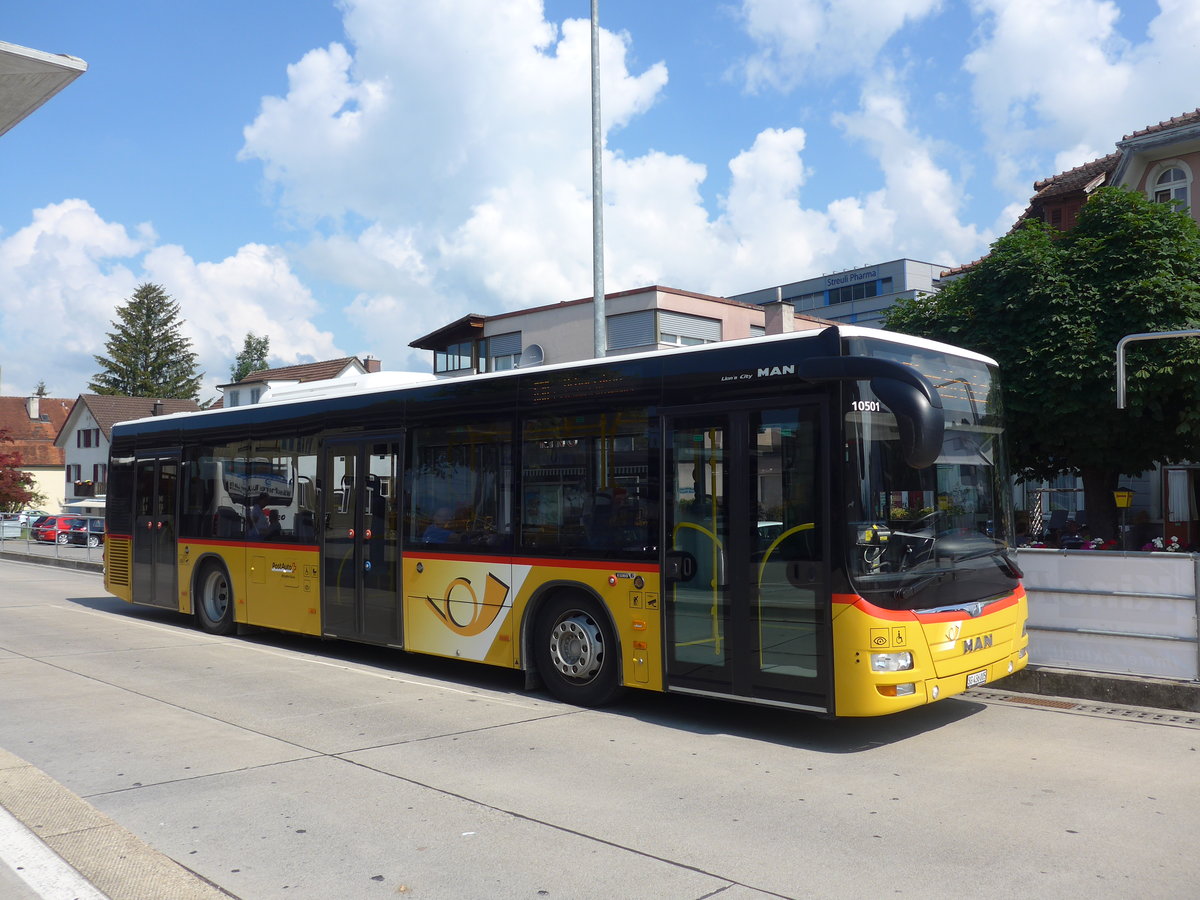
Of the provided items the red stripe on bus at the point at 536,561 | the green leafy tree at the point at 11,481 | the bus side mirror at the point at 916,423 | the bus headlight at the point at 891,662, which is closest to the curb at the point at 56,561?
the red stripe on bus at the point at 536,561

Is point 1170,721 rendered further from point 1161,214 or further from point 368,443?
point 1161,214

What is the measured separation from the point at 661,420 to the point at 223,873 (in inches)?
188

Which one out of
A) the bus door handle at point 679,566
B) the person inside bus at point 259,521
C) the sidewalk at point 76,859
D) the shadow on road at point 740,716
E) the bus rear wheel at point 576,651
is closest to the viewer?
the sidewalk at point 76,859

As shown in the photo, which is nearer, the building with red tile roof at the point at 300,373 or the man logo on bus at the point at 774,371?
the man logo on bus at the point at 774,371

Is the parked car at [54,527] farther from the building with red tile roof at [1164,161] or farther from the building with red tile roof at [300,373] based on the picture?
the building with red tile roof at [1164,161]

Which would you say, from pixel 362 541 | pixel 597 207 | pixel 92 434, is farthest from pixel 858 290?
pixel 362 541

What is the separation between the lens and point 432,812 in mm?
5914

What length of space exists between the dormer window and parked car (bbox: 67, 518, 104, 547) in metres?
33.7

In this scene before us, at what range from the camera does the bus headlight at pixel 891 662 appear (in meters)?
7.06

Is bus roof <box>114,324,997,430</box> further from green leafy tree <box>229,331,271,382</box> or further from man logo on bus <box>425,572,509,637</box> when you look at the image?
green leafy tree <box>229,331,271,382</box>

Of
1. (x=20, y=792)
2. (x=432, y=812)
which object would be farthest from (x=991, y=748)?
(x=20, y=792)

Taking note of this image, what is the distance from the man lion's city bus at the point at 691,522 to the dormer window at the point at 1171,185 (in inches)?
865

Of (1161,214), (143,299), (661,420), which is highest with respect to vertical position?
(143,299)

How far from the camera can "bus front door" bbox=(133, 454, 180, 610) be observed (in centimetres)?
1480
